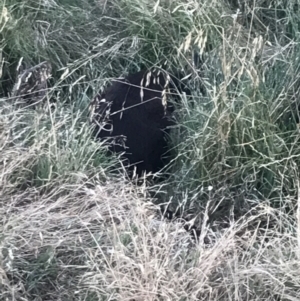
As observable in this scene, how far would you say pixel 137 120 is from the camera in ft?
7.93

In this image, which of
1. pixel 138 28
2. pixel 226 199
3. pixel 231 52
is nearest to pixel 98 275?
pixel 226 199

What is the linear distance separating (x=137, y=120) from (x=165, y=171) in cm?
22

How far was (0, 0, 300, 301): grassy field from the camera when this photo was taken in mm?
1782

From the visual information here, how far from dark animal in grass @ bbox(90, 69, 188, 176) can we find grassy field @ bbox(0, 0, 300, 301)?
60 millimetres

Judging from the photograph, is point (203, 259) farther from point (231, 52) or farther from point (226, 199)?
point (231, 52)

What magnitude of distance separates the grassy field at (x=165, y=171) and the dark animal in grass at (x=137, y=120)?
0.20ft

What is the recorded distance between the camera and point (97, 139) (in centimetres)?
236

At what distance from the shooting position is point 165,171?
2.38m

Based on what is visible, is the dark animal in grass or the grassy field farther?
the dark animal in grass

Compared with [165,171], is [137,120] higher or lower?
higher

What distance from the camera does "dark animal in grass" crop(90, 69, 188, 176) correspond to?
2.38 metres

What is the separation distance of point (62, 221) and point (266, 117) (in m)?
0.78

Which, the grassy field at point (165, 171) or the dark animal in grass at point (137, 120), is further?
the dark animal in grass at point (137, 120)

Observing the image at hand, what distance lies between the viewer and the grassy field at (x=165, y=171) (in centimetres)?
178
